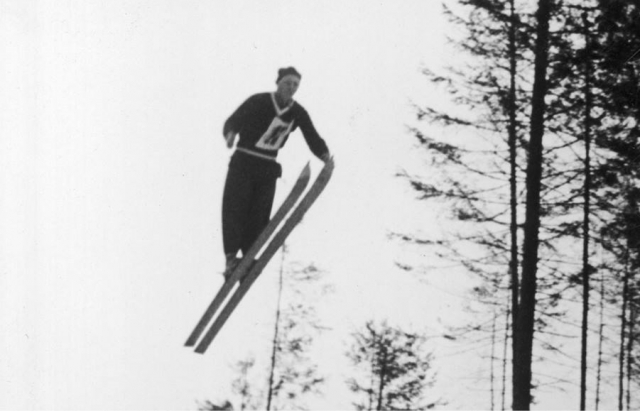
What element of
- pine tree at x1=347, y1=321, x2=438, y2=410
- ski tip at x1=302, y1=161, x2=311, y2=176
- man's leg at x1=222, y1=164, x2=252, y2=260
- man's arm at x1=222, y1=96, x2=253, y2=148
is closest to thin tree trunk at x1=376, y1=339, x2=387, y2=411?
pine tree at x1=347, y1=321, x2=438, y2=410

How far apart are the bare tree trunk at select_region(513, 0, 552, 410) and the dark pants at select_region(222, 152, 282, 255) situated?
3.59 meters

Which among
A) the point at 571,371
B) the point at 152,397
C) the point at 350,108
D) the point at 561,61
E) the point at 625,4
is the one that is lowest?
the point at 152,397

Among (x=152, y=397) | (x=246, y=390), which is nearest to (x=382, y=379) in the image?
(x=246, y=390)

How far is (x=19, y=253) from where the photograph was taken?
8.10m

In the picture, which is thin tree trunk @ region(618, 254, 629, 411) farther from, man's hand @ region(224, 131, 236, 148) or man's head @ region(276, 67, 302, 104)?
man's hand @ region(224, 131, 236, 148)

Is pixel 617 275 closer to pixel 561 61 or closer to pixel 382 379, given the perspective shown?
pixel 561 61

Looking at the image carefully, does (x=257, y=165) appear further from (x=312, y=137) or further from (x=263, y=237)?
(x=263, y=237)

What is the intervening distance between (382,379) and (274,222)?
38.4 feet

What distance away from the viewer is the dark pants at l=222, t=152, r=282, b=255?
6.25 meters

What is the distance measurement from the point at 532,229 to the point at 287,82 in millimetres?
3902

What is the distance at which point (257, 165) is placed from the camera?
6270 millimetres

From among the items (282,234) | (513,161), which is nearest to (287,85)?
(282,234)

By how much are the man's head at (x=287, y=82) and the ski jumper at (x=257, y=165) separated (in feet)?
0.25

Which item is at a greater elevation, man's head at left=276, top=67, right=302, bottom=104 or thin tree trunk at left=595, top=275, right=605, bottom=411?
man's head at left=276, top=67, right=302, bottom=104
